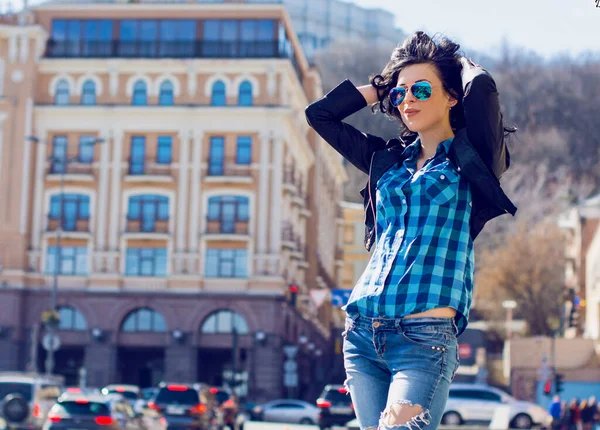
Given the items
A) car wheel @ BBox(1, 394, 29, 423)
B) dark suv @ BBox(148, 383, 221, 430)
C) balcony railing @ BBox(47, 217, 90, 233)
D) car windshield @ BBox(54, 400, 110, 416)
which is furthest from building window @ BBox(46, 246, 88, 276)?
car windshield @ BBox(54, 400, 110, 416)

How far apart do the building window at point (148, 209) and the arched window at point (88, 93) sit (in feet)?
18.3

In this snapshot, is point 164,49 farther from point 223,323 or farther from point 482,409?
point 482,409

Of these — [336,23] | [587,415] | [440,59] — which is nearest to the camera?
[440,59]

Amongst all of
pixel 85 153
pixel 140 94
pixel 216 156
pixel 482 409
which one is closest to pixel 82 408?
pixel 482 409

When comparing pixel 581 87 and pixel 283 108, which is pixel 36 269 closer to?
pixel 283 108

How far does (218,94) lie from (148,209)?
6.75 m

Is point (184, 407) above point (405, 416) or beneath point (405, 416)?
beneath

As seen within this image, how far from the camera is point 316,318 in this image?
79.3 meters

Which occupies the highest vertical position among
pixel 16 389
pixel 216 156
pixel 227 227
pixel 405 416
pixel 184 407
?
pixel 216 156

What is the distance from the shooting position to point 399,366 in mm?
4379

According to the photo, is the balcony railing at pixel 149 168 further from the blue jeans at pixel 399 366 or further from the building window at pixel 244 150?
the blue jeans at pixel 399 366

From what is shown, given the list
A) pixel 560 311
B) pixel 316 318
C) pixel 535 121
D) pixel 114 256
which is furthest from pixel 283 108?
pixel 535 121

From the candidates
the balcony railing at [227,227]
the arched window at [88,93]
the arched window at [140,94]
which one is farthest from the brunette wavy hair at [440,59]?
the arched window at [88,93]

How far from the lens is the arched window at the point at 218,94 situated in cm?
6266
